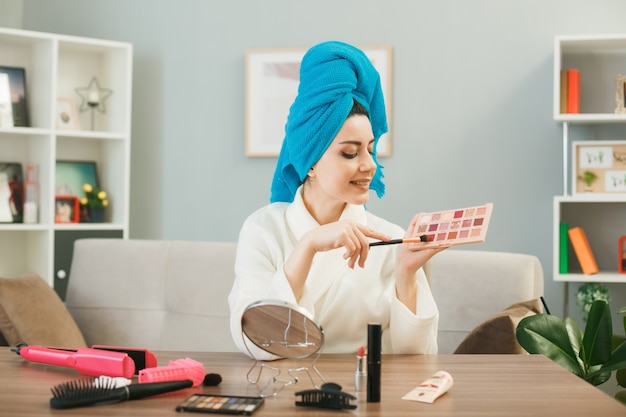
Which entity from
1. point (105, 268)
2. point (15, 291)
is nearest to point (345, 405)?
point (15, 291)

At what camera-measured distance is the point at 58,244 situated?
4.07 meters

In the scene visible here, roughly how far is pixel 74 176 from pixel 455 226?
10.9 feet

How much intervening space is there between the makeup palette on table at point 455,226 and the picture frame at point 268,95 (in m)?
2.80

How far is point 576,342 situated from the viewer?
2004mm

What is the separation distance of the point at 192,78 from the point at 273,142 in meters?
0.60

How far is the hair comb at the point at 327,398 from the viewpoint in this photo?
3.62 feet

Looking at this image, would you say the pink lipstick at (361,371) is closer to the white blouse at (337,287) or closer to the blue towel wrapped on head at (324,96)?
the white blouse at (337,287)

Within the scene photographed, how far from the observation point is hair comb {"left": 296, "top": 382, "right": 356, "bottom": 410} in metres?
1.10

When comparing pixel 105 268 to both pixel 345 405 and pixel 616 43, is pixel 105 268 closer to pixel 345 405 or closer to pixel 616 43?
pixel 345 405

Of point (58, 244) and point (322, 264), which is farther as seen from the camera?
point (58, 244)

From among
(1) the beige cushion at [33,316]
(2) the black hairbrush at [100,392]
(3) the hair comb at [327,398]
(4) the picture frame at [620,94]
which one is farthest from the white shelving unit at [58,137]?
(3) the hair comb at [327,398]

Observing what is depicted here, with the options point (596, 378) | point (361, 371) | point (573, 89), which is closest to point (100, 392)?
point (361, 371)

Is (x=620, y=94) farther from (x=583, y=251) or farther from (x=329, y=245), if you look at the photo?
(x=329, y=245)

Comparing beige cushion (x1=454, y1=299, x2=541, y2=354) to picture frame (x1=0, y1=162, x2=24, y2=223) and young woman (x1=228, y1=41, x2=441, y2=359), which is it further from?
picture frame (x1=0, y1=162, x2=24, y2=223)
